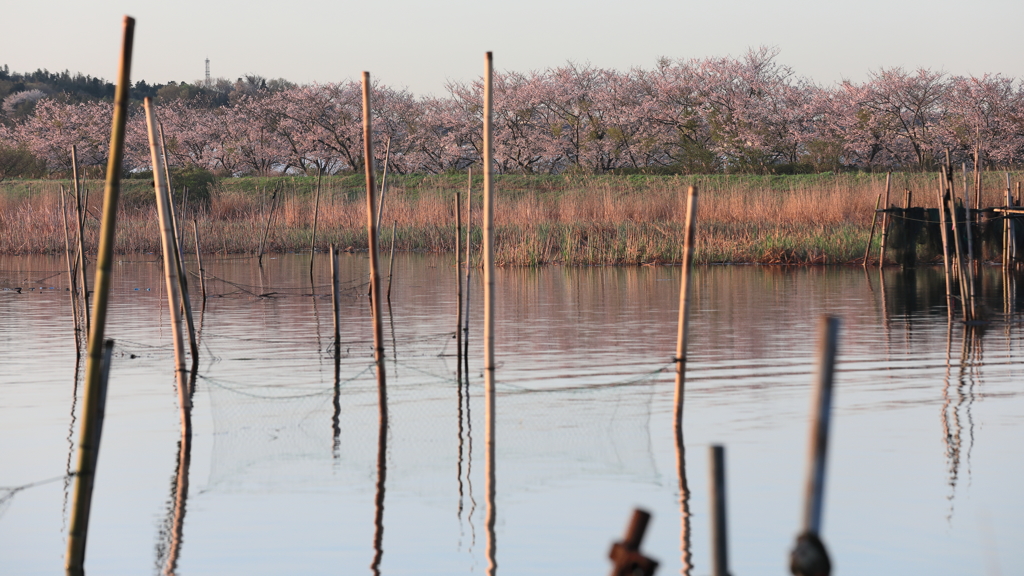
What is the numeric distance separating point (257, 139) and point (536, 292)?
129 feet

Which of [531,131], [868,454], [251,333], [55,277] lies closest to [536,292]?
[251,333]

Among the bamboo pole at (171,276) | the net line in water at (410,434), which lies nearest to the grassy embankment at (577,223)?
the net line in water at (410,434)

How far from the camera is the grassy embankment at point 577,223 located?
2508cm

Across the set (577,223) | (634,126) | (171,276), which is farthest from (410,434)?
(634,126)

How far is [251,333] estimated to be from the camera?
14078 millimetres

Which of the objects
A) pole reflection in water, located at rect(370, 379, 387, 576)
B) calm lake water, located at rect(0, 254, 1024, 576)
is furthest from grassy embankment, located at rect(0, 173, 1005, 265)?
pole reflection in water, located at rect(370, 379, 387, 576)

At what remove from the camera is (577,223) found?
27.5m

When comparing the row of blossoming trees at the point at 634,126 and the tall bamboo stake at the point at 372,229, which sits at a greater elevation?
the row of blossoming trees at the point at 634,126

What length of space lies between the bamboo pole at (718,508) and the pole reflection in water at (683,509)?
9.85 ft

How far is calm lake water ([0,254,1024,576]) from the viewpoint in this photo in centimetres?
578

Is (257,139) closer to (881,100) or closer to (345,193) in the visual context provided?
(345,193)

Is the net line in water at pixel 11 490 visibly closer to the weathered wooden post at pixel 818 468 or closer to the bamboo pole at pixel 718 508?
the bamboo pole at pixel 718 508

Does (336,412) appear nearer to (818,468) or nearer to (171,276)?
(171,276)

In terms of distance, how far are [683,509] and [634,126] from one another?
46.3 metres
